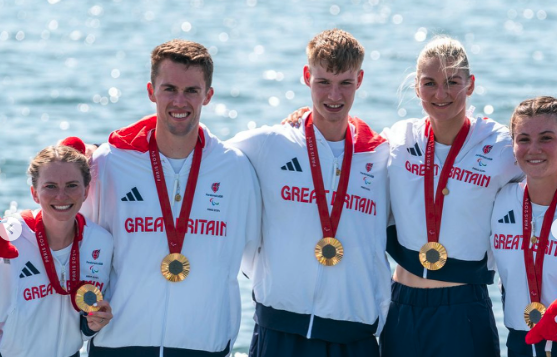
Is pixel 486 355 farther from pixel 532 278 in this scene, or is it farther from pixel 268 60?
pixel 268 60

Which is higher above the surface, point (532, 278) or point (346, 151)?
point (346, 151)

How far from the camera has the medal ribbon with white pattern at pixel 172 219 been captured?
5.98 metres

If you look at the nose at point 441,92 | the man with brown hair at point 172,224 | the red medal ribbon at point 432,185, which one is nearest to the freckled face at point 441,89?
the nose at point 441,92

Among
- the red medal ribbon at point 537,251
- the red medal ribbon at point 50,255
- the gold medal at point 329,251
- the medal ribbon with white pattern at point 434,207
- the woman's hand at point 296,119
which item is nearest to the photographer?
the red medal ribbon at point 50,255

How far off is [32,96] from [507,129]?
46.6 ft

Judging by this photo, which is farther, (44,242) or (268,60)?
(268,60)

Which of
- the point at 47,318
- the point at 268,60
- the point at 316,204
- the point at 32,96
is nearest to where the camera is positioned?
the point at 47,318

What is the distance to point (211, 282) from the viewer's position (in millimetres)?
6051

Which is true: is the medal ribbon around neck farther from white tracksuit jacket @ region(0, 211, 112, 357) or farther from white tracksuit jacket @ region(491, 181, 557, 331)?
white tracksuit jacket @ region(0, 211, 112, 357)

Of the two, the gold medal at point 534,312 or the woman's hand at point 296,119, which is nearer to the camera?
the gold medal at point 534,312

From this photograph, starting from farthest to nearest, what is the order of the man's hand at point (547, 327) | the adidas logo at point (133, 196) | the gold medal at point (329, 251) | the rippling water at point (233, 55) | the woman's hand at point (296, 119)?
the rippling water at point (233, 55), the woman's hand at point (296, 119), the gold medal at point (329, 251), the adidas logo at point (133, 196), the man's hand at point (547, 327)

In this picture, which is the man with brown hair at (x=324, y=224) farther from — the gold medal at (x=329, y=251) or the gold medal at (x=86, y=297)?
the gold medal at (x=86, y=297)

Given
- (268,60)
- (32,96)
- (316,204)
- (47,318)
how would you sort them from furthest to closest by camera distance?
(268,60), (32,96), (316,204), (47,318)

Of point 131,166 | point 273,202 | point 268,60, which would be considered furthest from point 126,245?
point 268,60
